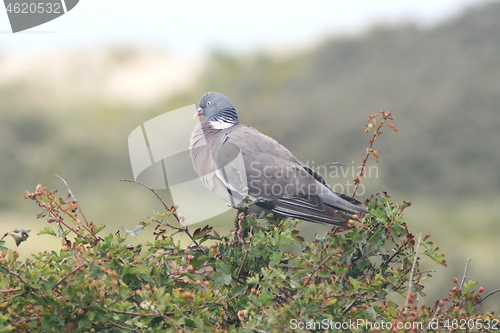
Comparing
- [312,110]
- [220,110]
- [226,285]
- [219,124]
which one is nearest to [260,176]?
[219,124]

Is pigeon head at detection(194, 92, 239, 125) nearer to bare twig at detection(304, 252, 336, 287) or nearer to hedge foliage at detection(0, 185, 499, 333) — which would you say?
hedge foliage at detection(0, 185, 499, 333)

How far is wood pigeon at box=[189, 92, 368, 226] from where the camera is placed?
4.14 m

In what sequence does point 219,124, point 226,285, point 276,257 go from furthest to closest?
point 219,124 → point 226,285 → point 276,257

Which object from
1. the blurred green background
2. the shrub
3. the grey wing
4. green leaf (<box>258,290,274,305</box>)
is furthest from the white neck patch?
the blurred green background

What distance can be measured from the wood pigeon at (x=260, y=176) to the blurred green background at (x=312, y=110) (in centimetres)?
910

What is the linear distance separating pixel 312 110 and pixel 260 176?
52.8ft

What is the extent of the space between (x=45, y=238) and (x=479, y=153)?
44.7 ft

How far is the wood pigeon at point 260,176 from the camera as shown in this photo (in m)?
4.14

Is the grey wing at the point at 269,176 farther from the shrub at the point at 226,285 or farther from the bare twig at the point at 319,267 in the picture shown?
the bare twig at the point at 319,267

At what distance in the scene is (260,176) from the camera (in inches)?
173

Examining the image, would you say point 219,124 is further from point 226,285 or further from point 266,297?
point 266,297

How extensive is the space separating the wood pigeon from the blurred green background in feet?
29.9

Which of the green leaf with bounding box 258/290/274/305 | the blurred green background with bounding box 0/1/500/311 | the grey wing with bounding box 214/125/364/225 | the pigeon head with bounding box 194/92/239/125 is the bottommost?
the blurred green background with bounding box 0/1/500/311

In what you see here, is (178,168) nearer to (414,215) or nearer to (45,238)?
(45,238)
